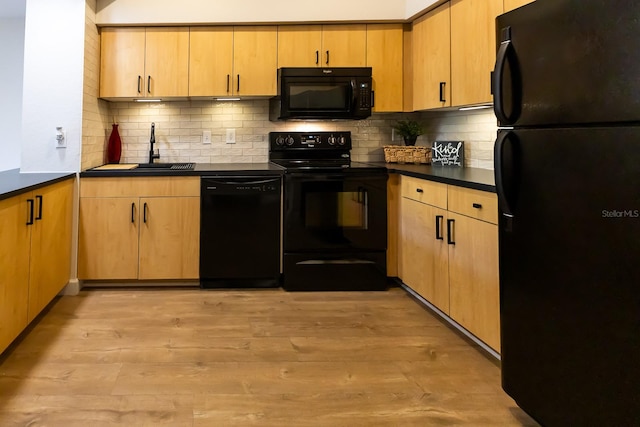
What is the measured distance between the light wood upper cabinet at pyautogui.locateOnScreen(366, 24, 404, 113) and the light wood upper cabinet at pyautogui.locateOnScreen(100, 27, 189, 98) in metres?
1.49

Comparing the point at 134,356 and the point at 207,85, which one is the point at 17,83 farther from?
the point at 134,356

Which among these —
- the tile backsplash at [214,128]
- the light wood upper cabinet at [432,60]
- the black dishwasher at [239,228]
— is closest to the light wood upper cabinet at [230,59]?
the tile backsplash at [214,128]

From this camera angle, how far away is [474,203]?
2.22 m

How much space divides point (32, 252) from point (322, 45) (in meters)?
2.51

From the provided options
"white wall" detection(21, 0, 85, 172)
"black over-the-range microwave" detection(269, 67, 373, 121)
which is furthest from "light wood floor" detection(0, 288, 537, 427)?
"black over-the-range microwave" detection(269, 67, 373, 121)

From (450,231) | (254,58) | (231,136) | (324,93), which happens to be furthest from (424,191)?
(231,136)

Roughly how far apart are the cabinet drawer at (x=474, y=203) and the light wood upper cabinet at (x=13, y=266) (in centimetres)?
222

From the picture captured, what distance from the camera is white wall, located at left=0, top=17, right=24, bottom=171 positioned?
414cm

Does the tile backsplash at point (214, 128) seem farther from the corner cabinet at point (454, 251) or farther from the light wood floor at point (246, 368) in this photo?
the light wood floor at point (246, 368)

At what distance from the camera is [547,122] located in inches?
54.6

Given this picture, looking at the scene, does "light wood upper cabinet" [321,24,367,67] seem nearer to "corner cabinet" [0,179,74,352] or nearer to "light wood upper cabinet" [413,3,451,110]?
"light wood upper cabinet" [413,3,451,110]

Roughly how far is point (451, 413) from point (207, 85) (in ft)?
9.51

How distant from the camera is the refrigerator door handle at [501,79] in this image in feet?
5.03

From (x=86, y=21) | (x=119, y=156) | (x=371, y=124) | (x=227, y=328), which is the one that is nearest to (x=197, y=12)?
(x=86, y=21)
